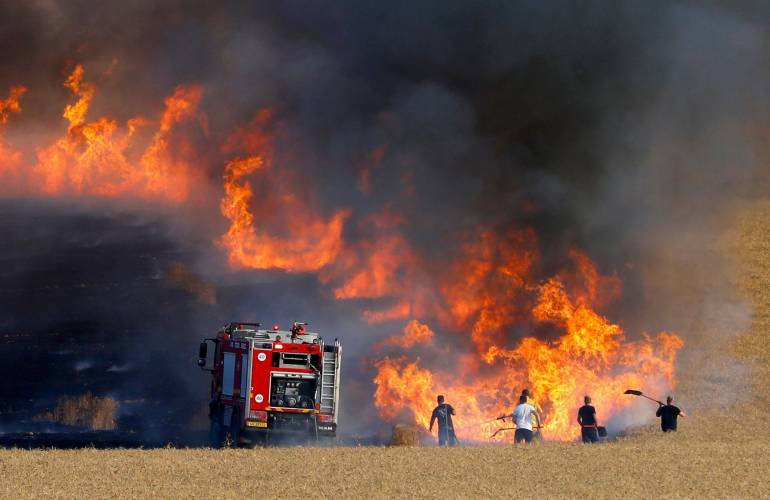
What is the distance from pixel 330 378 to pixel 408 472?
7705mm

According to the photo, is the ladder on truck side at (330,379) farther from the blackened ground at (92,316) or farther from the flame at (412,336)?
the blackened ground at (92,316)

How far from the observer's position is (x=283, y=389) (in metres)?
30.2

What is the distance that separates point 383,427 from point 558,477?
40.6 ft

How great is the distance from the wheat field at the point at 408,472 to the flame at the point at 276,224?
597 inches

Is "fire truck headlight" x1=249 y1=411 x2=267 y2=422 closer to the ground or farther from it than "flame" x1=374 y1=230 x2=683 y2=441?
closer to the ground

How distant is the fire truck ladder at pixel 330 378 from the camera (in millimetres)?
30203

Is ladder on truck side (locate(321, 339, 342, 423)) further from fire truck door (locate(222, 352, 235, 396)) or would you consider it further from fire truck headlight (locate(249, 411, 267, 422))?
fire truck door (locate(222, 352, 235, 396))

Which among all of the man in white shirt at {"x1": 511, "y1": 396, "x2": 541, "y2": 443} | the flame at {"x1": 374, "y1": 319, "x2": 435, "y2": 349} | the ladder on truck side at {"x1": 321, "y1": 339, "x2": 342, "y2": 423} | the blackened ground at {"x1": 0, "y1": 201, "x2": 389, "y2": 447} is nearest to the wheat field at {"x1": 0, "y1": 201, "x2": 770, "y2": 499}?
the man in white shirt at {"x1": 511, "y1": 396, "x2": 541, "y2": 443}

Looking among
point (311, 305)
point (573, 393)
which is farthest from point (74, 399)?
point (573, 393)

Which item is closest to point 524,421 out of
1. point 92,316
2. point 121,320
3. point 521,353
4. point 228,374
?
point 521,353

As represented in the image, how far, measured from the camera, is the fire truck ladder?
30203 mm

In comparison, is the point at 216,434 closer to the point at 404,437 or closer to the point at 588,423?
the point at 404,437

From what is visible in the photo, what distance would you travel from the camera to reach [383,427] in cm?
3447

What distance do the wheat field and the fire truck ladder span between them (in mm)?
3121
